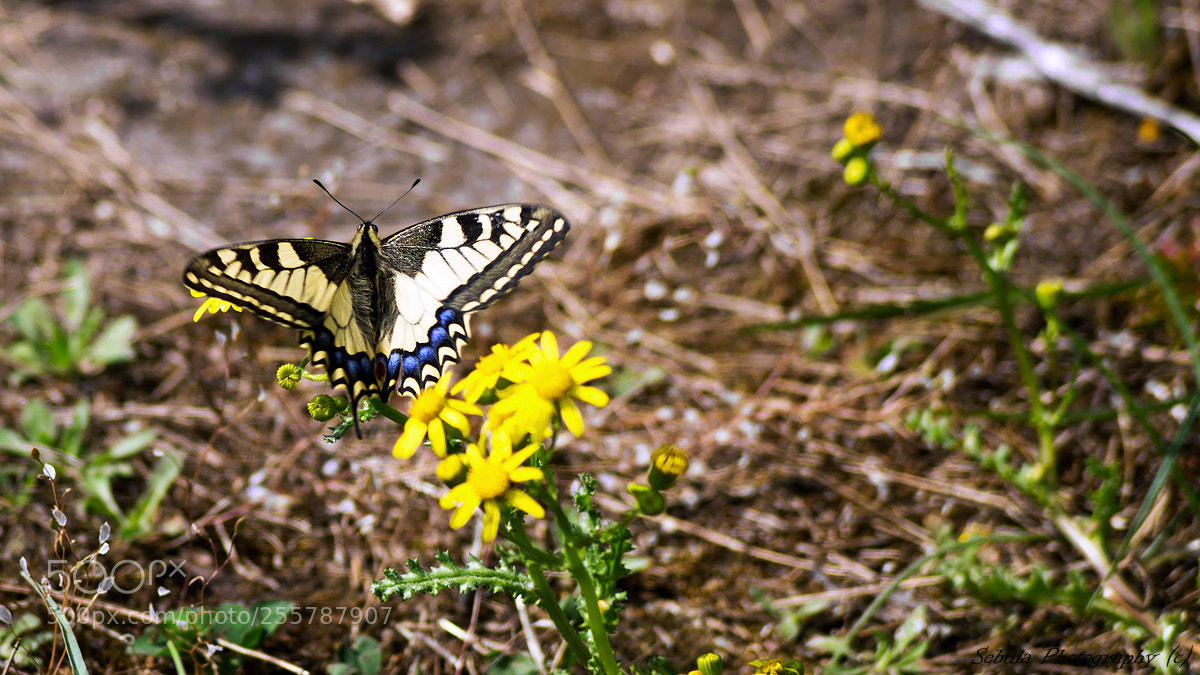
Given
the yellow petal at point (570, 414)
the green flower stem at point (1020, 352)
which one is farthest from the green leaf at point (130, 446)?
the green flower stem at point (1020, 352)

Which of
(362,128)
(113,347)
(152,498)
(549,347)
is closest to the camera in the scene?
(549,347)

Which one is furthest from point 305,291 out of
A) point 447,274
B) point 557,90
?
point 557,90

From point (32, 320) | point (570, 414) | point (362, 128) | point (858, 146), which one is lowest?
point (570, 414)

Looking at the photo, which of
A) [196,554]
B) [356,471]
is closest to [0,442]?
[196,554]

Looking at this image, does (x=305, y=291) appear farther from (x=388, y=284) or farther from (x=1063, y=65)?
(x=1063, y=65)

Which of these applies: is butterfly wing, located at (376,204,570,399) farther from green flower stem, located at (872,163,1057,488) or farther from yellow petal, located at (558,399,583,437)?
green flower stem, located at (872,163,1057,488)

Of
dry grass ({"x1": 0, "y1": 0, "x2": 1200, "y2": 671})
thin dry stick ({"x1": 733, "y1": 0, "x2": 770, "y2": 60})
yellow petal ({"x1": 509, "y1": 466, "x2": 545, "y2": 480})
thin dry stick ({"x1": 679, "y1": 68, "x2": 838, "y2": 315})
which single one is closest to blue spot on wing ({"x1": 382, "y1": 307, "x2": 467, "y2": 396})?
yellow petal ({"x1": 509, "y1": 466, "x2": 545, "y2": 480})
